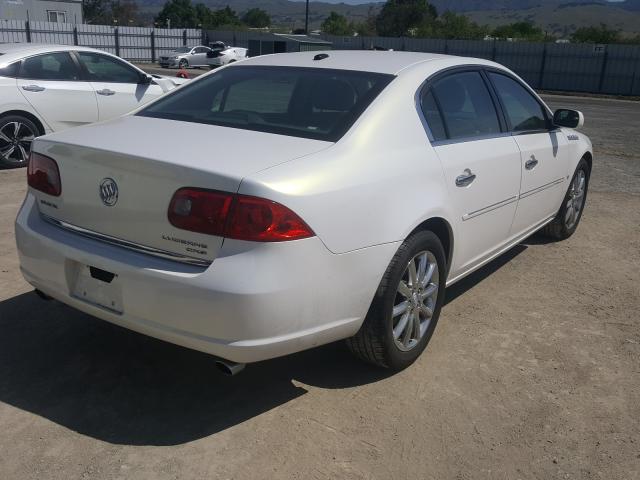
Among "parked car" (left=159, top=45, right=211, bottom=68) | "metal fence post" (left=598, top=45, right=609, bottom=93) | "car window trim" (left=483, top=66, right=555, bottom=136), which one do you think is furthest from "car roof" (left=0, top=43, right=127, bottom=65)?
"metal fence post" (left=598, top=45, right=609, bottom=93)

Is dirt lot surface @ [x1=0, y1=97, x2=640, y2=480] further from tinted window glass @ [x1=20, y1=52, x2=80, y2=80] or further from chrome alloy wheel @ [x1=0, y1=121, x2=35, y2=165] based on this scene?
tinted window glass @ [x1=20, y1=52, x2=80, y2=80]

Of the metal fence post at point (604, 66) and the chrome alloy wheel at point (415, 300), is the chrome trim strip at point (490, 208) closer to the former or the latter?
the chrome alloy wheel at point (415, 300)

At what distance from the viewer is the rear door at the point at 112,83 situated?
864 centimetres

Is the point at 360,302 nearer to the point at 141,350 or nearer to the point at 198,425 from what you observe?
the point at 198,425

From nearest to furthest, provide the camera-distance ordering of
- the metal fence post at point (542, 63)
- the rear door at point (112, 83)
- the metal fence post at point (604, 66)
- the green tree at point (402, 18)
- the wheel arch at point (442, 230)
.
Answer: the wheel arch at point (442, 230) < the rear door at point (112, 83) < the metal fence post at point (604, 66) < the metal fence post at point (542, 63) < the green tree at point (402, 18)

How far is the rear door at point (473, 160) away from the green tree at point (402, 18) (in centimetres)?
7338

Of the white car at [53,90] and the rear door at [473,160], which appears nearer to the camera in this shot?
the rear door at [473,160]

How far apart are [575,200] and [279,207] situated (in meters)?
4.28

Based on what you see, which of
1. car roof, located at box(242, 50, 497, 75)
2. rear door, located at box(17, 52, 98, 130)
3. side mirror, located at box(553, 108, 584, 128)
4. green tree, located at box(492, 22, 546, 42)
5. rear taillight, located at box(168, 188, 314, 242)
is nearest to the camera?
rear taillight, located at box(168, 188, 314, 242)

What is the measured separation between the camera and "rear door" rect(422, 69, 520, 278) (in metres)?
3.81

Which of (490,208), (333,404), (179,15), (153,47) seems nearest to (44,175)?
(333,404)

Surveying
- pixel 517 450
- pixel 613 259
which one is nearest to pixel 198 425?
pixel 517 450

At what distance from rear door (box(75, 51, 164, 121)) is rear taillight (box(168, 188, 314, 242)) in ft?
20.7

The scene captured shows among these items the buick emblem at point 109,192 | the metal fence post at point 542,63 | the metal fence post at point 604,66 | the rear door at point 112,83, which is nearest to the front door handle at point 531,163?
the buick emblem at point 109,192
